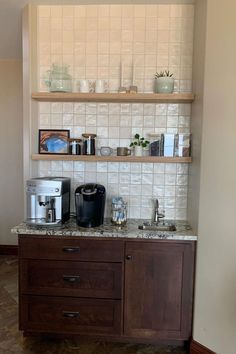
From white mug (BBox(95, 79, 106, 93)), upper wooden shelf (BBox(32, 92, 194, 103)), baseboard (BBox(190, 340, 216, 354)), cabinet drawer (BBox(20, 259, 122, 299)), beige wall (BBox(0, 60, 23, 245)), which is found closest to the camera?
baseboard (BBox(190, 340, 216, 354))

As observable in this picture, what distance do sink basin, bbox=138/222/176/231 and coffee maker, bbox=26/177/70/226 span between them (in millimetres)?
642

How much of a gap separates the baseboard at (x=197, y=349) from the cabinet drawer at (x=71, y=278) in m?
0.63

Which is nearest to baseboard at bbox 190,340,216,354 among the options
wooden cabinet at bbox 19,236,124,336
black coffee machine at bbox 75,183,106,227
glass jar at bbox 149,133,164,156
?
wooden cabinet at bbox 19,236,124,336

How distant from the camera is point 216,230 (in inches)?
77.9

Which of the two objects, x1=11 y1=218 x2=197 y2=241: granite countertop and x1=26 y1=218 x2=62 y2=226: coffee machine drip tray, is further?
x1=26 y1=218 x2=62 y2=226: coffee machine drip tray

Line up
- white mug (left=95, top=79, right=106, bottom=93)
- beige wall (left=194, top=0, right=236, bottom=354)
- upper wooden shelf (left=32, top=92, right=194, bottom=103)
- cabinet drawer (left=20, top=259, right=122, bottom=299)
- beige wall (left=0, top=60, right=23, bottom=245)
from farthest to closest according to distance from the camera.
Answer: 1. beige wall (left=0, top=60, right=23, bottom=245)
2. white mug (left=95, top=79, right=106, bottom=93)
3. upper wooden shelf (left=32, top=92, right=194, bottom=103)
4. cabinet drawer (left=20, top=259, right=122, bottom=299)
5. beige wall (left=194, top=0, right=236, bottom=354)

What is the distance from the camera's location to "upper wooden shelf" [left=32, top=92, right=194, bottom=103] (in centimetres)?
230

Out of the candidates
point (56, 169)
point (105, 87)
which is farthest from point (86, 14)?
point (56, 169)

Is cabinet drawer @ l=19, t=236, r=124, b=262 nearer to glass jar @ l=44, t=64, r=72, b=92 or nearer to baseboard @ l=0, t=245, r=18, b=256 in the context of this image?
glass jar @ l=44, t=64, r=72, b=92

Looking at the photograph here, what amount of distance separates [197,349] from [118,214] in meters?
1.12

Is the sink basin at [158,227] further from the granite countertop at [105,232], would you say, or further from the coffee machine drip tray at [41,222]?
the coffee machine drip tray at [41,222]

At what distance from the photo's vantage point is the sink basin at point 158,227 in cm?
231

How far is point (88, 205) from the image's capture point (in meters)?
2.23

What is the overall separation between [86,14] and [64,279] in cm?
218
